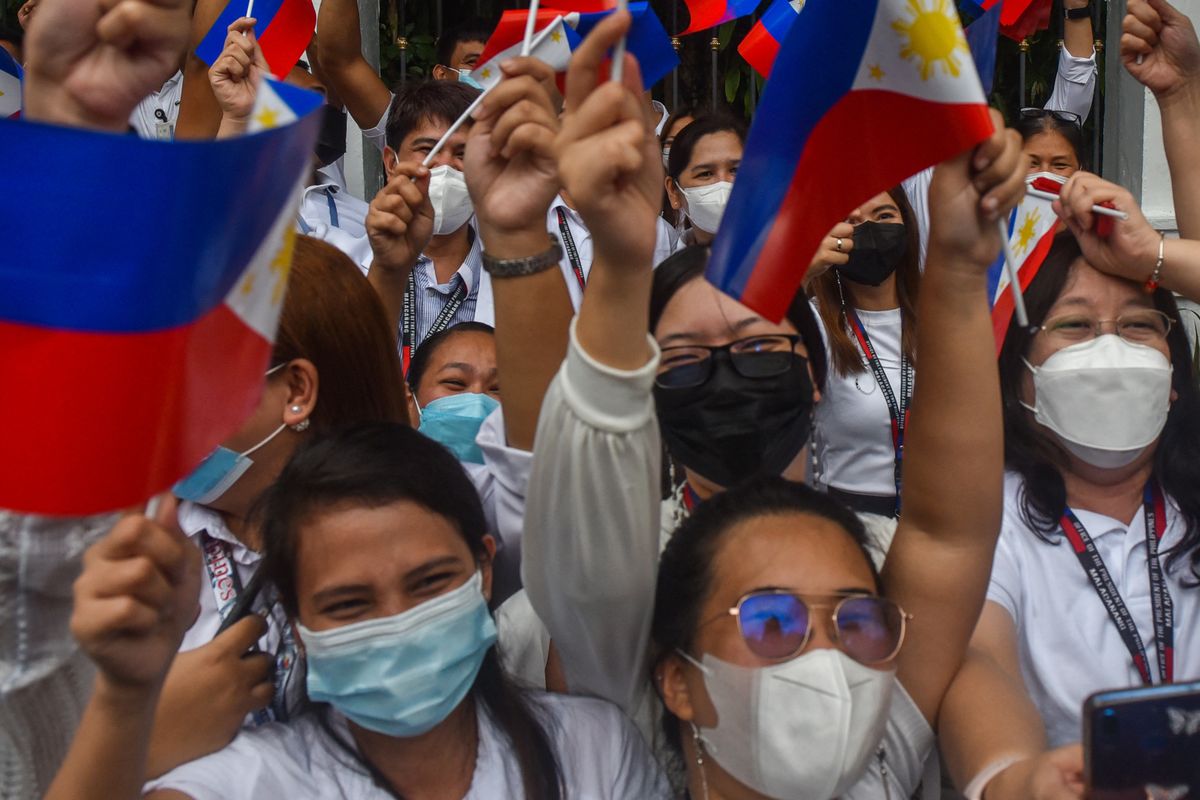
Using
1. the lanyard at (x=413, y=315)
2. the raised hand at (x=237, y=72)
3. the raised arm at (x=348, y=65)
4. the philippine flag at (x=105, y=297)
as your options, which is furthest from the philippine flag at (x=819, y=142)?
the raised arm at (x=348, y=65)

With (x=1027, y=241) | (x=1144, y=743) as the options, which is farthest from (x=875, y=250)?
(x=1144, y=743)

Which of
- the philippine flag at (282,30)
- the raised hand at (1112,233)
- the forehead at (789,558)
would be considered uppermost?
the philippine flag at (282,30)

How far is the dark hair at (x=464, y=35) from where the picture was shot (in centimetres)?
570

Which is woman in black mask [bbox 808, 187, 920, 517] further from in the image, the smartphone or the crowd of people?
the smartphone

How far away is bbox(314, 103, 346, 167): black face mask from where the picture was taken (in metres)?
5.24

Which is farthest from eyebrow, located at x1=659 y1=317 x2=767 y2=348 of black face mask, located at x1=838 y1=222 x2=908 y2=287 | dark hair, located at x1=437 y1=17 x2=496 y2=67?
dark hair, located at x1=437 y1=17 x2=496 y2=67

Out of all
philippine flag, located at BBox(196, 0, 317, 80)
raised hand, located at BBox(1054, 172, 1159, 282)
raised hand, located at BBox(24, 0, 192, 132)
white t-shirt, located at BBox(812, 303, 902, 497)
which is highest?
raised hand, located at BBox(24, 0, 192, 132)

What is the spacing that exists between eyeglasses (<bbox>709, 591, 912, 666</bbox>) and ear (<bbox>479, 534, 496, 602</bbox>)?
45cm

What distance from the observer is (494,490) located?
2625 millimetres

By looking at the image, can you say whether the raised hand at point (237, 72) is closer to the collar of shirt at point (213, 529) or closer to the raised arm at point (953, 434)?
the collar of shirt at point (213, 529)

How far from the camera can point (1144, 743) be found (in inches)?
66.0

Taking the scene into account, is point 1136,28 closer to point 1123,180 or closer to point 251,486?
point 251,486

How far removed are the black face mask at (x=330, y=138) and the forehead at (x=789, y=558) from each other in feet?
11.0

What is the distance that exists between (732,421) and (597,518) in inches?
23.6
